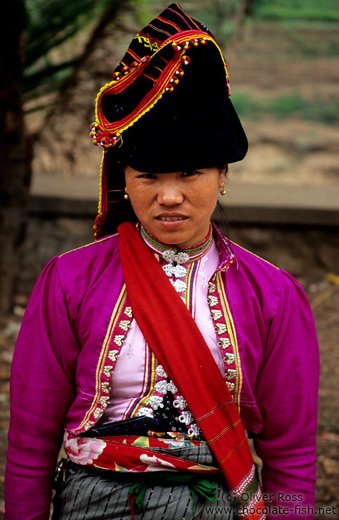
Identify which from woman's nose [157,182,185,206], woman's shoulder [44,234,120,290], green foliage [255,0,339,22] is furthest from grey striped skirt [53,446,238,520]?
green foliage [255,0,339,22]

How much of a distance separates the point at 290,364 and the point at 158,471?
43cm

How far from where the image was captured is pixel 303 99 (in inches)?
444

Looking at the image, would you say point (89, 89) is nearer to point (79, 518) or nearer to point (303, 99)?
point (79, 518)

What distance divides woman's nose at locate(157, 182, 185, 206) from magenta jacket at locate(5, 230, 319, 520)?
0.23 m

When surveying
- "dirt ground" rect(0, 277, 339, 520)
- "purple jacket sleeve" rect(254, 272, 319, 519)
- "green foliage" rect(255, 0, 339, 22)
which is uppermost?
"green foliage" rect(255, 0, 339, 22)

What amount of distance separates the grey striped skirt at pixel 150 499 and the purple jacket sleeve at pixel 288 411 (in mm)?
154

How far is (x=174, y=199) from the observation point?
1.59m

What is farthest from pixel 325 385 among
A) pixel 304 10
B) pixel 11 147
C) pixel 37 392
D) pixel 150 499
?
pixel 304 10

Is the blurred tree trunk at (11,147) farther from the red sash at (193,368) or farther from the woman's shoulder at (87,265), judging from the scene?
the red sash at (193,368)

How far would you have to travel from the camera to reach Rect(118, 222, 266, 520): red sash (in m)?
1.62

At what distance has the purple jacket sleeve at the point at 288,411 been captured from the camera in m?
1.70

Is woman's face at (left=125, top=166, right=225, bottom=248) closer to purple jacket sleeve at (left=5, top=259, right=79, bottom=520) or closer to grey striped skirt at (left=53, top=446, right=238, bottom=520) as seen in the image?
purple jacket sleeve at (left=5, top=259, right=79, bottom=520)

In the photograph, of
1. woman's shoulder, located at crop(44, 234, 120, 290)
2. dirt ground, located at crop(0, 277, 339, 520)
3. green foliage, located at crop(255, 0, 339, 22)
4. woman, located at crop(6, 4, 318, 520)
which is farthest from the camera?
green foliage, located at crop(255, 0, 339, 22)

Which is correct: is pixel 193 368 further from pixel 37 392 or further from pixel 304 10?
pixel 304 10
